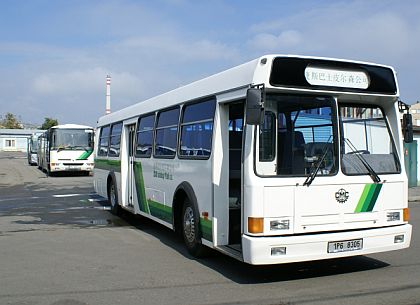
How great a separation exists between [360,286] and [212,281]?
6.17ft

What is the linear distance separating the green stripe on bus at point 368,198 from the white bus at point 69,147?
24787 mm

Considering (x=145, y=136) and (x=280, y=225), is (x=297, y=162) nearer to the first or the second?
(x=280, y=225)

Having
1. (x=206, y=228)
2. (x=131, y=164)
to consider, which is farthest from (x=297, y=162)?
(x=131, y=164)

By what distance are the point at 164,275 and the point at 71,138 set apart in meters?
23.9

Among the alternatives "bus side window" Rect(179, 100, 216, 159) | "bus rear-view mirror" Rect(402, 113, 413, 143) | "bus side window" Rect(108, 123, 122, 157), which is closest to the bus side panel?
"bus side window" Rect(179, 100, 216, 159)

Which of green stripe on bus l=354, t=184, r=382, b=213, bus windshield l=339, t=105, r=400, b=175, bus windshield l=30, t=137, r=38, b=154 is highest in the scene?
bus windshield l=30, t=137, r=38, b=154

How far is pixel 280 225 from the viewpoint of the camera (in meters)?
5.95

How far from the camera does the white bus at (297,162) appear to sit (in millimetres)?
5938

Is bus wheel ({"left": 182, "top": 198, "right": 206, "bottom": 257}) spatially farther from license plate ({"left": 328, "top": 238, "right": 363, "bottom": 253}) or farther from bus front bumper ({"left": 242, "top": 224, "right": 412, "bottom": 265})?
license plate ({"left": 328, "top": 238, "right": 363, "bottom": 253})

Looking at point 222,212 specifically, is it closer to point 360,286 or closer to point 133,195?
point 360,286

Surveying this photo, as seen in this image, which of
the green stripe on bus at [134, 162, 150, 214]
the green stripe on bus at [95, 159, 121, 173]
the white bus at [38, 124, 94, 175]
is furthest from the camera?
the white bus at [38, 124, 94, 175]

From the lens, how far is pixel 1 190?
2119 cm

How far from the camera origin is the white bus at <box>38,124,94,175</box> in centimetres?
2920

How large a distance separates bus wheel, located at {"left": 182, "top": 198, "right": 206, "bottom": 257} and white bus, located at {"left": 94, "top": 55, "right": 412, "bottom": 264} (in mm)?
32
